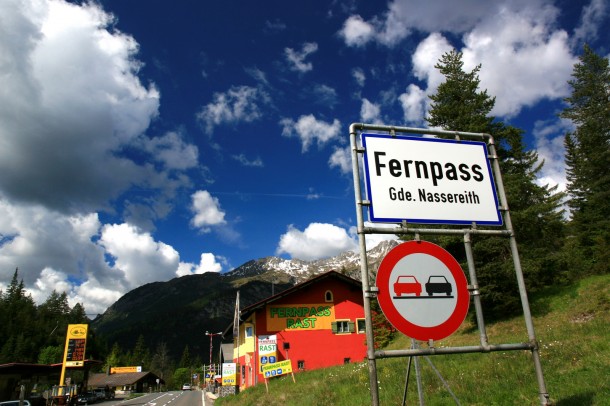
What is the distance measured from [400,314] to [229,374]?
36.9 metres

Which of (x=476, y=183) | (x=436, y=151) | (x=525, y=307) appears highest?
(x=436, y=151)

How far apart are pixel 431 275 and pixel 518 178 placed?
2487 cm

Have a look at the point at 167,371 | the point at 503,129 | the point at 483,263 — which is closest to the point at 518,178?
the point at 503,129

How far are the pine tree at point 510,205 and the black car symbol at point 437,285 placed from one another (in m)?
20.6

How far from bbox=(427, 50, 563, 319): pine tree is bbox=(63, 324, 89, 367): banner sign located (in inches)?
1718

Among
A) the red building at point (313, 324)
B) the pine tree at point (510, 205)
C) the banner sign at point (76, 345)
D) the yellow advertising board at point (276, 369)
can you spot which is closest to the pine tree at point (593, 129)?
Answer: the pine tree at point (510, 205)

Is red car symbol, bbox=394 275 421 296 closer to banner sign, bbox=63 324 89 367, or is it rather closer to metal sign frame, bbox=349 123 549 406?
metal sign frame, bbox=349 123 549 406

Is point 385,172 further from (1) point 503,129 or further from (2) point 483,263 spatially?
(1) point 503,129

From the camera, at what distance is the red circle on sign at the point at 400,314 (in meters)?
3.92

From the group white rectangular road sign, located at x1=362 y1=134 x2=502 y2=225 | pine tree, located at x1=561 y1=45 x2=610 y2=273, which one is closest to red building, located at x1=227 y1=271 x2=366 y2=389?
pine tree, located at x1=561 y1=45 x2=610 y2=273

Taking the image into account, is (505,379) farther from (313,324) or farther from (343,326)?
(343,326)

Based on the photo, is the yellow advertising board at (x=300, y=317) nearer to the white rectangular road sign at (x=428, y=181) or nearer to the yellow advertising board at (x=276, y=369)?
the yellow advertising board at (x=276, y=369)

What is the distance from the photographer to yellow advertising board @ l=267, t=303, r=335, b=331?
3198 centimetres

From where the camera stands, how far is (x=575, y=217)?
44750 mm
